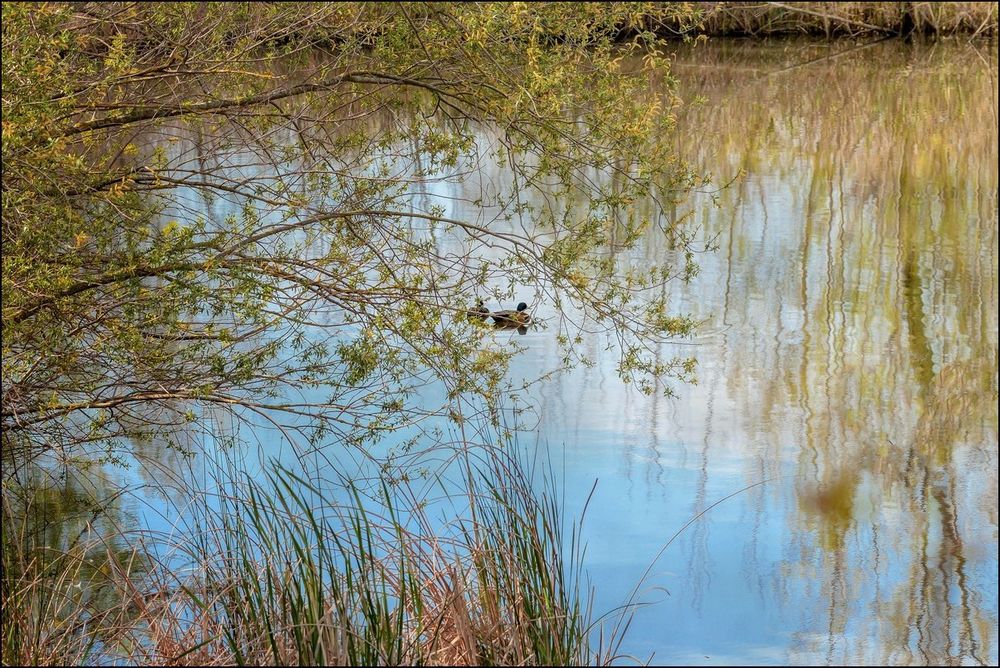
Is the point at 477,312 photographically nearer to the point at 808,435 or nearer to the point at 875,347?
the point at 808,435

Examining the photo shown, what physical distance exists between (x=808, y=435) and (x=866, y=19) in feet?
45.0

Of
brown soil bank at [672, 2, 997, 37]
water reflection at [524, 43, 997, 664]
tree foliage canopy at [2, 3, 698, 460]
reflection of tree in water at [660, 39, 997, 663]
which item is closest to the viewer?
tree foliage canopy at [2, 3, 698, 460]

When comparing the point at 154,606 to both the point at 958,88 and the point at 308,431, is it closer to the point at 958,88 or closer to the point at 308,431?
the point at 308,431

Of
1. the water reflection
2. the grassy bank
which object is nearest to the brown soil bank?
the water reflection

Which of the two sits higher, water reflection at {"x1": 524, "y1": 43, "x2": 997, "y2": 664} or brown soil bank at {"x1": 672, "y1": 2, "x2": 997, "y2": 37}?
brown soil bank at {"x1": 672, "y1": 2, "x2": 997, "y2": 37}

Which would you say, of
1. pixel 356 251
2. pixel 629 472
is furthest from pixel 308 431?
pixel 629 472

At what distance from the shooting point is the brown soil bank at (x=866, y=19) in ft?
56.0

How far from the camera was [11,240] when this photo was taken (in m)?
3.24

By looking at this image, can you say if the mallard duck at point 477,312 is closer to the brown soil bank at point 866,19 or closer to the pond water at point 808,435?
the pond water at point 808,435

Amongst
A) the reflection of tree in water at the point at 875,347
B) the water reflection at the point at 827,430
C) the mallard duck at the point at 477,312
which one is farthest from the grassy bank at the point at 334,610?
the reflection of tree in water at the point at 875,347

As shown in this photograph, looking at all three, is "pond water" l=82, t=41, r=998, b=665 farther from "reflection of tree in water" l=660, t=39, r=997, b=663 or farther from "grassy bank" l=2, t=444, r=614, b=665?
"grassy bank" l=2, t=444, r=614, b=665

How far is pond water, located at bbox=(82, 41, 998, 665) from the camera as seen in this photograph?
3.91 meters

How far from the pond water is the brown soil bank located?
7.56 meters

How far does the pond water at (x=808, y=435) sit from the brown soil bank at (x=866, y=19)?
7.56m
